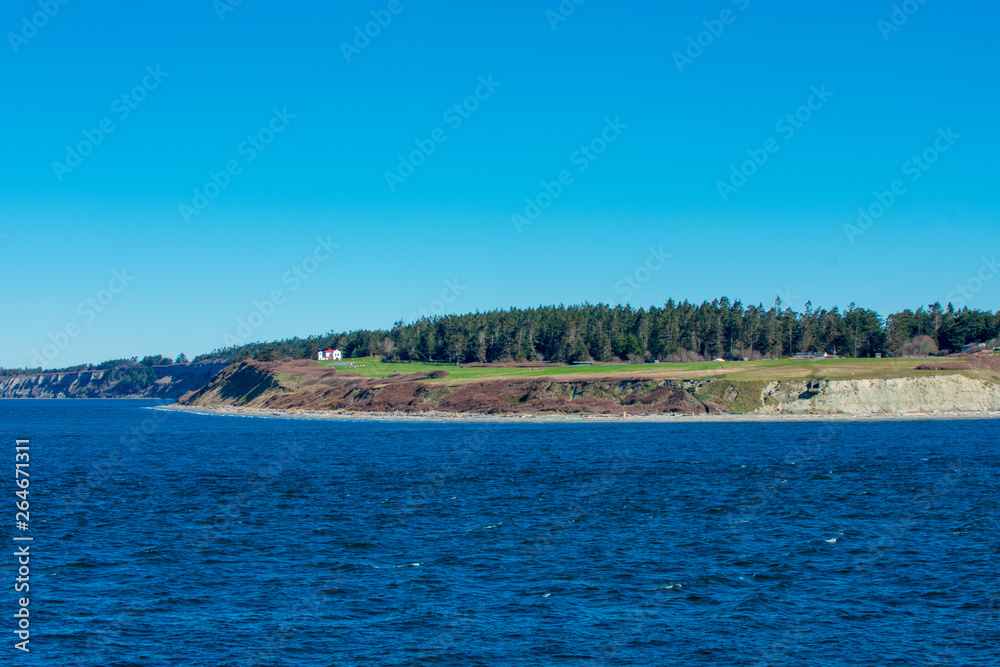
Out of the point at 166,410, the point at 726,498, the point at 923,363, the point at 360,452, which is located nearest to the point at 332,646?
the point at 726,498

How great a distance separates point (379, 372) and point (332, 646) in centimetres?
15246

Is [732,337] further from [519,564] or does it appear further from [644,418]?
[519,564]

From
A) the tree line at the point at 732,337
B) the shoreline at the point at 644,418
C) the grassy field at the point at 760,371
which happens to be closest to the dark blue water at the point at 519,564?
the shoreline at the point at 644,418

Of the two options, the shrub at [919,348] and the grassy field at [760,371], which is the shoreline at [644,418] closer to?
the grassy field at [760,371]

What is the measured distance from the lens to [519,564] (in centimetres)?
2928

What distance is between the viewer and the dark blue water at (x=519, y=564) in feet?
69.7

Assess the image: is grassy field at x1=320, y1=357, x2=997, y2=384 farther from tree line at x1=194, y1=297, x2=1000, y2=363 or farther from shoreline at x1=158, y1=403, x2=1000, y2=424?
tree line at x1=194, y1=297, x2=1000, y2=363

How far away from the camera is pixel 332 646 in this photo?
2122cm

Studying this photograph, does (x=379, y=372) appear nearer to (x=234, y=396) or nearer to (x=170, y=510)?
(x=234, y=396)

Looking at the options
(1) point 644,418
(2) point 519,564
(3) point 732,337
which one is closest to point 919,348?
(3) point 732,337

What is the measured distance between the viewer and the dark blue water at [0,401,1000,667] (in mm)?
21234

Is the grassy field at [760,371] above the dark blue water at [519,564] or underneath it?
above

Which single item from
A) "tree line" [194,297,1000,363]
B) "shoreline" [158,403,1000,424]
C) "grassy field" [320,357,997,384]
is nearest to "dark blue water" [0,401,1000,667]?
"shoreline" [158,403,1000,424]

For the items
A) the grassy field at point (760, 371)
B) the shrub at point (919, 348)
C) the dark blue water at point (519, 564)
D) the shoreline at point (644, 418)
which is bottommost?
the dark blue water at point (519, 564)
